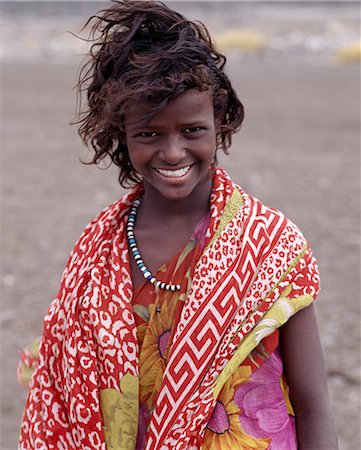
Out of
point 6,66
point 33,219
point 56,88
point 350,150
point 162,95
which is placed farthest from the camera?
point 6,66

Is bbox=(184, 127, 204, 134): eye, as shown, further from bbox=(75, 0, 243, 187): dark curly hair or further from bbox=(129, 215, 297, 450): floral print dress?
bbox=(129, 215, 297, 450): floral print dress

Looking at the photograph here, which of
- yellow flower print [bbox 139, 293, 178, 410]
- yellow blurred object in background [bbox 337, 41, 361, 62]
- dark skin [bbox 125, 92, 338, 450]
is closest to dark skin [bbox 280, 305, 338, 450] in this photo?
dark skin [bbox 125, 92, 338, 450]

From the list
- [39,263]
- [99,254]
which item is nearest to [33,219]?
[39,263]

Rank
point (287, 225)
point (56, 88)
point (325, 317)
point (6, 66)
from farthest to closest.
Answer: point (6, 66) < point (56, 88) < point (325, 317) < point (287, 225)

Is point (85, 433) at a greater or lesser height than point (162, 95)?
lesser

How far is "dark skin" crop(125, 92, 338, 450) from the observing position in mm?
1660

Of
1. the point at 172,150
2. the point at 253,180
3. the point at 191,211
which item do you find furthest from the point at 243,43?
the point at 172,150

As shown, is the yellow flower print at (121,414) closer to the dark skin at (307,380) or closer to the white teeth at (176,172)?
the dark skin at (307,380)

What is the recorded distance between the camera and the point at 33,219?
655cm

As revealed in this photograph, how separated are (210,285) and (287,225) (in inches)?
8.9

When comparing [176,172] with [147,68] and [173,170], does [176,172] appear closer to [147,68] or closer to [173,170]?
[173,170]

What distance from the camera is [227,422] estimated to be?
5.55 ft

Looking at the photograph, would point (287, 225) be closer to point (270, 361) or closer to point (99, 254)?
point (270, 361)

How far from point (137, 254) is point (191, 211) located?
0.15 meters
